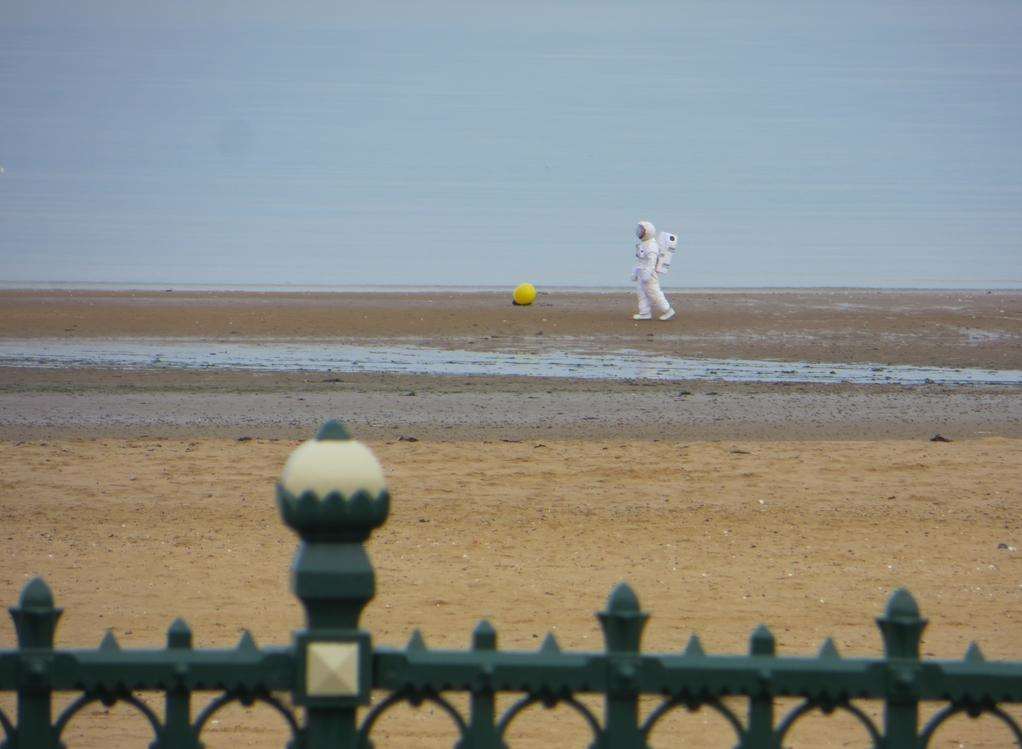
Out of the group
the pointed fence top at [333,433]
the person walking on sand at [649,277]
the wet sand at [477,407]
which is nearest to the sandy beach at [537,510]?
the wet sand at [477,407]

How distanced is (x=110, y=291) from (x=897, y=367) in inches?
766

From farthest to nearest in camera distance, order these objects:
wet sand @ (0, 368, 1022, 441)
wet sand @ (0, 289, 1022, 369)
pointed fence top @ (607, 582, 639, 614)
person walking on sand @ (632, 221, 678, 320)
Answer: person walking on sand @ (632, 221, 678, 320)
wet sand @ (0, 289, 1022, 369)
wet sand @ (0, 368, 1022, 441)
pointed fence top @ (607, 582, 639, 614)

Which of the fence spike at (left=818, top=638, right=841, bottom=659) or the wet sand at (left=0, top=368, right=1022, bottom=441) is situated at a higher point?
the wet sand at (left=0, top=368, right=1022, bottom=441)

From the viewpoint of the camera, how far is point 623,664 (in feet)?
12.6

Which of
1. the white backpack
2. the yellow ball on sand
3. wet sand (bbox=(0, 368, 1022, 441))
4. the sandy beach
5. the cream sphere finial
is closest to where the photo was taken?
the cream sphere finial

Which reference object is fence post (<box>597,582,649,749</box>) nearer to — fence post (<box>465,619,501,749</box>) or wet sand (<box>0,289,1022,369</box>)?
fence post (<box>465,619,501,749</box>)

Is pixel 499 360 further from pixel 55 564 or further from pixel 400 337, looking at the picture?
pixel 55 564

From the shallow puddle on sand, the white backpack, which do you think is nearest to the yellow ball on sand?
the white backpack

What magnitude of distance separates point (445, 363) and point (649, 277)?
7.21 metres

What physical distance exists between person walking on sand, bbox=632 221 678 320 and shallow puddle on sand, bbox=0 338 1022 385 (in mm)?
4474

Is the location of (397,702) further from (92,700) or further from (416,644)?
(92,700)

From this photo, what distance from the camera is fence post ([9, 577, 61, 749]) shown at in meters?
3.83

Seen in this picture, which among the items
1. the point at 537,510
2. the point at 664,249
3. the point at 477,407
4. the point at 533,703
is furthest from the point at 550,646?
the point at 664,249

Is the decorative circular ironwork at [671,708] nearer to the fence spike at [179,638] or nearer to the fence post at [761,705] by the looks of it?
the fence post at [761,705]
